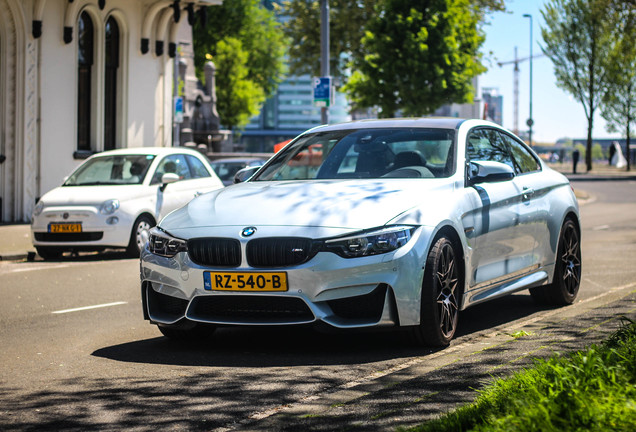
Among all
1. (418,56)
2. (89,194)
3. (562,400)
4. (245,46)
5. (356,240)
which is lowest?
(562,400)

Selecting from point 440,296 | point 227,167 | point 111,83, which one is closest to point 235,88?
point 227,167

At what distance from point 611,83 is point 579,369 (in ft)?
210

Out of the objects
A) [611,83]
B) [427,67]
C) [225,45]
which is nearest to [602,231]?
[427,67]

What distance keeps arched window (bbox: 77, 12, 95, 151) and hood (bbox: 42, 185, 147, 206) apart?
8.39m

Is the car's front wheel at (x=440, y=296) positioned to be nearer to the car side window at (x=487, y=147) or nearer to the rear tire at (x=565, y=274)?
the car side window at (x=487, y=147)

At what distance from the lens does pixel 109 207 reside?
48.2 ft

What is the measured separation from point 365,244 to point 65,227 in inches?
358

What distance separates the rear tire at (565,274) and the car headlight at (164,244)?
3490mm

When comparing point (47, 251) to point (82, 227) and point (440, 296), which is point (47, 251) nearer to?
point (82, 227)

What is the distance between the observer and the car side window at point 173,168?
51.7 ft

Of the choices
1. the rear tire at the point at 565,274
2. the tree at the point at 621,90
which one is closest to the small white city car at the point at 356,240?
the rear tire at the point at 565,274

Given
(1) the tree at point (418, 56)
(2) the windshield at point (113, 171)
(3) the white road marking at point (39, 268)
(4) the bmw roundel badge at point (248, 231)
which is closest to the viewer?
(4) the bmw roundel badge at point (248, 231)

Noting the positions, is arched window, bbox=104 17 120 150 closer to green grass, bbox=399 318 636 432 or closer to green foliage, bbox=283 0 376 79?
green grass, bbox=399 318 636 432

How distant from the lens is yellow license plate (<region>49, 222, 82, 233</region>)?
14570mm
